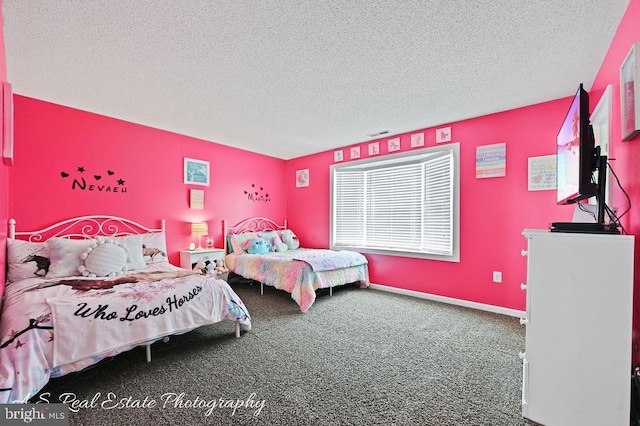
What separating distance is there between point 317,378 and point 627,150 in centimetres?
239

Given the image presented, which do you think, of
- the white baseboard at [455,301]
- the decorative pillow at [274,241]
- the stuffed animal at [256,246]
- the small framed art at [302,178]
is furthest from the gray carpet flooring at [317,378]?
the small framed art at [302,178]

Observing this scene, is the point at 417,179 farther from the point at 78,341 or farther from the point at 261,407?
the point at 78,341

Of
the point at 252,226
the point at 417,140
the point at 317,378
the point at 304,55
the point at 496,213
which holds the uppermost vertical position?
the point at 304,55

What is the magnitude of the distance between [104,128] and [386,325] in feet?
13.2

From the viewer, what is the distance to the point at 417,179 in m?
3.90

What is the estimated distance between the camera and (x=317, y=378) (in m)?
1.86

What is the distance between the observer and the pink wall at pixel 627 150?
1450mm

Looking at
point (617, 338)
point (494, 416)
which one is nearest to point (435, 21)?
point (617, 338)

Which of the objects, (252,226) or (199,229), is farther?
(252,226)

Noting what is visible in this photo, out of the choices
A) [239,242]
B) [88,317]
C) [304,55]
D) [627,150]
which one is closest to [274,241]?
[239,242]

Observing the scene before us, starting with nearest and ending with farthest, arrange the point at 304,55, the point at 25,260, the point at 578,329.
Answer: the point at 578,329, the point at 304,55, the point at 25,260

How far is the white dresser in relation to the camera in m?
1.26

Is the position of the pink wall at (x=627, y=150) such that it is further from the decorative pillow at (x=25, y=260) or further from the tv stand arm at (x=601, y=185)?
the decorative pillow at (x=25, y=260)

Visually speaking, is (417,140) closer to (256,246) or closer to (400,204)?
(400,204)
